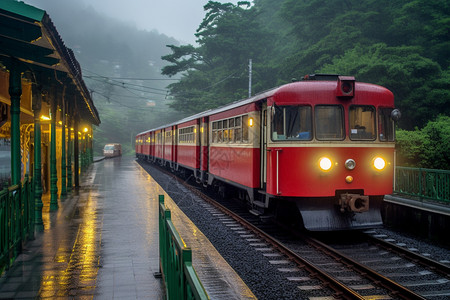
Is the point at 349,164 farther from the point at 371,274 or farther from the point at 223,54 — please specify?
the point at 223,54

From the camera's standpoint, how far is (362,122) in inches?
346

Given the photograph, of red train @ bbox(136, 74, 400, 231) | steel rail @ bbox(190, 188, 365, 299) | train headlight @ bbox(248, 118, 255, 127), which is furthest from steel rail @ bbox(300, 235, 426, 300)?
train headlight @ bbox(248, 118, 255, 127)

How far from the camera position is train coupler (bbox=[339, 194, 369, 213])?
819 cm

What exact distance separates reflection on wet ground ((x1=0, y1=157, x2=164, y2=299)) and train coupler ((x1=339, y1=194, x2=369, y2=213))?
374 centimetres

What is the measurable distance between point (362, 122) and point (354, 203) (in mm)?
1750

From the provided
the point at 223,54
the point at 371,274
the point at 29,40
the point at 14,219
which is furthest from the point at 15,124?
the point at 223,54

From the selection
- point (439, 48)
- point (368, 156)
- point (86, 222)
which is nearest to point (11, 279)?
point (86, 222)

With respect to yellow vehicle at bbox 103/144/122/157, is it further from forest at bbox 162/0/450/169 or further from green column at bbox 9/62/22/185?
green column at bbox 9/62/22/185

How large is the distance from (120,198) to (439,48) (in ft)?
75.0

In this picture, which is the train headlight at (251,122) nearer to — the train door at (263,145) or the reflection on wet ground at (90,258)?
the train door at (263,145)

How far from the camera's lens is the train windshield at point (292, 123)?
8.44 m

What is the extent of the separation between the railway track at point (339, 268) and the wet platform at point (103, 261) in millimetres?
1304

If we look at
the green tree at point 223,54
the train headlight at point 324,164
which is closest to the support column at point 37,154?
the train headlight at point 324,164

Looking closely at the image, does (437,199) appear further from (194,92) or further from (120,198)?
(194,92)
